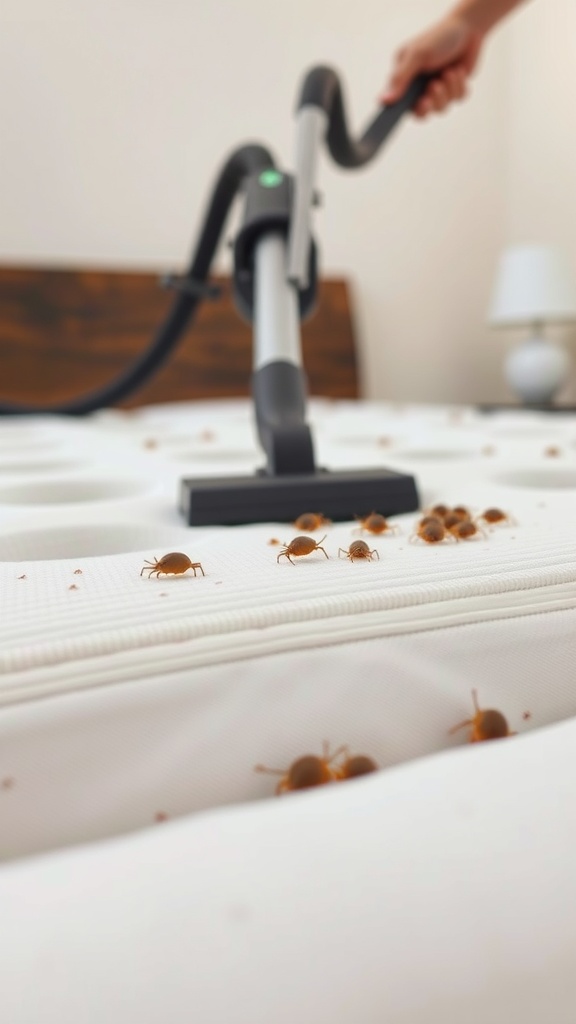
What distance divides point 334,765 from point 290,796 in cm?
6

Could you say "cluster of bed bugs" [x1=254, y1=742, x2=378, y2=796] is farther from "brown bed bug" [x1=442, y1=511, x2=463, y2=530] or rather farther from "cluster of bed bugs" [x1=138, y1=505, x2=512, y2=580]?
"brown bed bug" [x1=442, y1=511, x2=463, y2=530]

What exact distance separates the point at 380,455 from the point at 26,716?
875 mm

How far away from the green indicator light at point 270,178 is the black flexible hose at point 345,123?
0.36 feet

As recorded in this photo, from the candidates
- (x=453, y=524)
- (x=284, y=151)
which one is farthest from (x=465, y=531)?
(x=284, y=151)

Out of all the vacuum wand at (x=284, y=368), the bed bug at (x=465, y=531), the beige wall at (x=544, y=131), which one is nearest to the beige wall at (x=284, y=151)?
the beige wall at (x=544, y=131)

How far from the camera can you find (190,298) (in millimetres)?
1549

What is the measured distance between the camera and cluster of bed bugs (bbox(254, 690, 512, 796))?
361 mm

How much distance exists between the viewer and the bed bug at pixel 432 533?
0.58 metres

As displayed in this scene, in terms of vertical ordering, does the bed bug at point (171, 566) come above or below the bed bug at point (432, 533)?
below

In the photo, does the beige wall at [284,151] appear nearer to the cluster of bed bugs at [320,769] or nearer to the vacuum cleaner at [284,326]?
the vacuum cleaner at [284,326]

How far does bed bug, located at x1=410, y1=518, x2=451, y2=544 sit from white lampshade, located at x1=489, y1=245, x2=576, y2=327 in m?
2.60

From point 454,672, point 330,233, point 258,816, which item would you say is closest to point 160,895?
point 258,816

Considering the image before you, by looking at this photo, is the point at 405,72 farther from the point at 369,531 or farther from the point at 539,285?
the point at 539,285

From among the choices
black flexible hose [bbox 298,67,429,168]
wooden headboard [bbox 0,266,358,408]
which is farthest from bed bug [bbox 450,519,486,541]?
wooden headboard [bbox 0,266,358,408]
